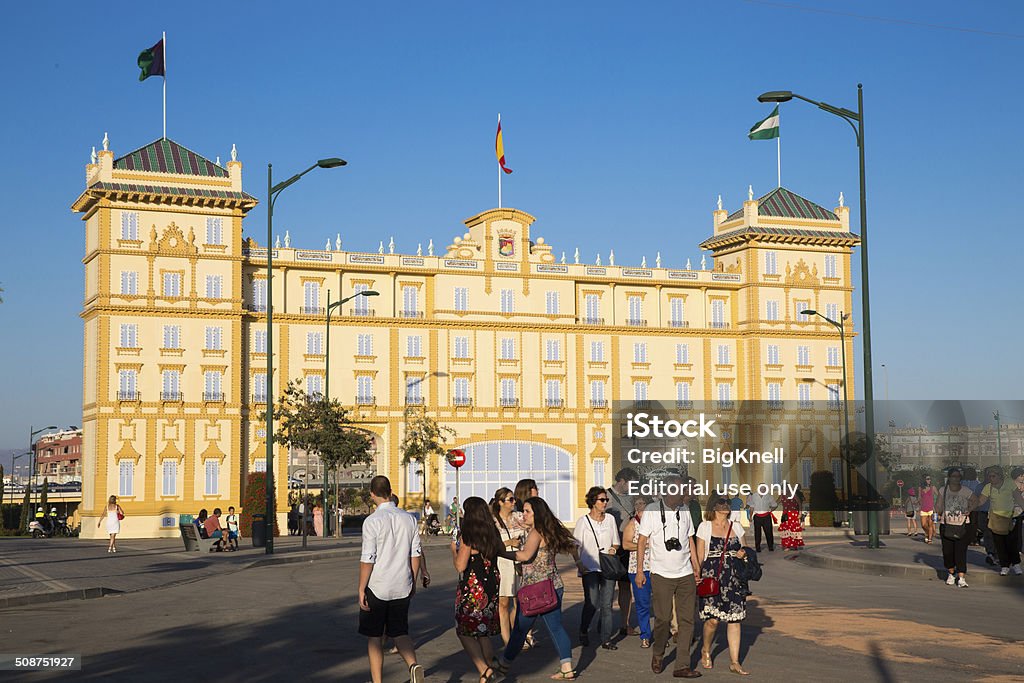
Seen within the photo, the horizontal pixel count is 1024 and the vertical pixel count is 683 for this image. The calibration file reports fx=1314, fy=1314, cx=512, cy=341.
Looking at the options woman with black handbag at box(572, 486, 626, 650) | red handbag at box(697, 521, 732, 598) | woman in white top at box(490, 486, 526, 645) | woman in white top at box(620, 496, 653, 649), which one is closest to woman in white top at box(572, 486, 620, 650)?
woman with black handbag at box(572, 486, 626, 650)

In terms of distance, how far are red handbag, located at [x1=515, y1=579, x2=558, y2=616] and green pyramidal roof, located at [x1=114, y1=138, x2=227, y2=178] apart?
5424 cm

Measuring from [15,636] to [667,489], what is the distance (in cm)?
845

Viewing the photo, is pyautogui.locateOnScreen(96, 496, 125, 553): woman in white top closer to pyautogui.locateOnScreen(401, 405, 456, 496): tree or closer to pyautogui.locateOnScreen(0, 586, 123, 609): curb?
pyautogui.locateOnScreen(0, 586, 123, 609): curb

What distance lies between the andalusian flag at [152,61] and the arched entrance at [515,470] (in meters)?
24.6

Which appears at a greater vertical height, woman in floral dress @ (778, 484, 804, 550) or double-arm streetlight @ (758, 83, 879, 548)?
double-arm streetlight @ (758, 83, 879, 548)

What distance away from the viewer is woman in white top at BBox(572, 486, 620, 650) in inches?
601

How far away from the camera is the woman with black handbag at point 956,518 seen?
22781 mm

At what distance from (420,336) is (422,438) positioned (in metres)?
7.79

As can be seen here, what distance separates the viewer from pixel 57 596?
2227 cm

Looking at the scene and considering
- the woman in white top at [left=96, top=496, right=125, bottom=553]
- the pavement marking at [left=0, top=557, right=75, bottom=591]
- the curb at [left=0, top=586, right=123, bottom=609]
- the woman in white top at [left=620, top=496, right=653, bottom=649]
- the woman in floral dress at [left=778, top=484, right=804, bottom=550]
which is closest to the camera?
the woman in white top at [left=620, top=496, right=653, bottom=649]

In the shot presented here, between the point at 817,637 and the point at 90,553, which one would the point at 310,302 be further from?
the point at 817,637

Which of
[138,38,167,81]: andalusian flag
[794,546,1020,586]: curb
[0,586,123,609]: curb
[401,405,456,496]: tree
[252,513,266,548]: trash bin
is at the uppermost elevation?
[138,38,167,81]: andalusian flag

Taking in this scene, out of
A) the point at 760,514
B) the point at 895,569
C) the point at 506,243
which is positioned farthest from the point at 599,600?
the point at 506,243

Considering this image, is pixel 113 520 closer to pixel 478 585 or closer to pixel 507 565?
pixel 507 565
